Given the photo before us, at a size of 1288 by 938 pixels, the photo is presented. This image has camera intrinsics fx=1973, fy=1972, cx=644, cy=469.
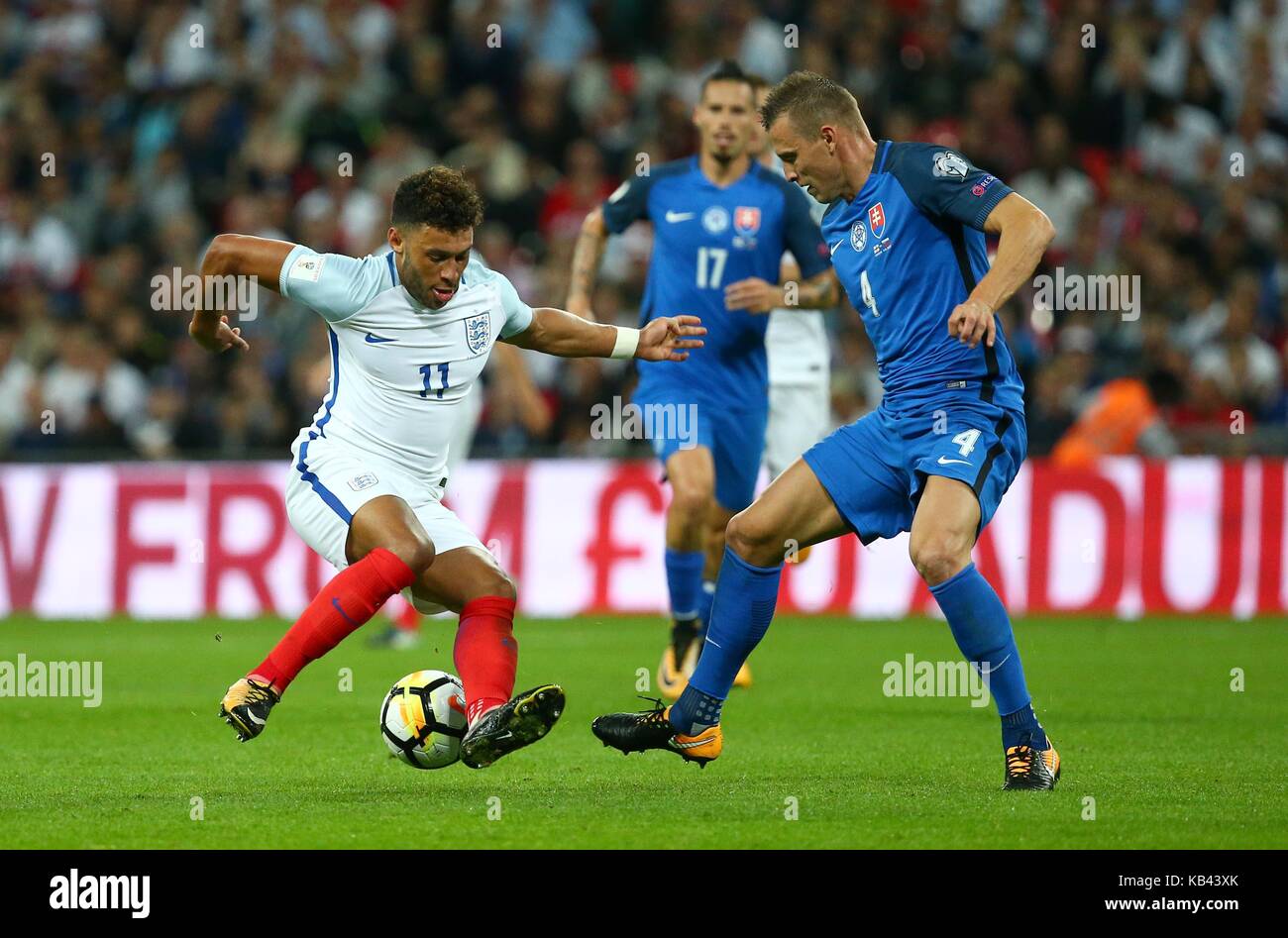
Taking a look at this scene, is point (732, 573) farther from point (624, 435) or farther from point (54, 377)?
point (54, 377)

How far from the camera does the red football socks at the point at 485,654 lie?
6539mm

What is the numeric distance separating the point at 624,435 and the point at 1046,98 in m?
5.19

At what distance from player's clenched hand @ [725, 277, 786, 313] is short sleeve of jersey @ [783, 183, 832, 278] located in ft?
1.98

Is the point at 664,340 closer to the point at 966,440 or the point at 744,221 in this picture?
the point at 966,440

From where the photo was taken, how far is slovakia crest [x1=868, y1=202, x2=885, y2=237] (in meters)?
6.57

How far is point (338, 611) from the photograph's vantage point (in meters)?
6.45

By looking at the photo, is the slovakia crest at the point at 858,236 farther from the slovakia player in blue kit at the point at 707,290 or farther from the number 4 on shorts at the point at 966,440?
the slovakia player in blue kit at the point at 707,290

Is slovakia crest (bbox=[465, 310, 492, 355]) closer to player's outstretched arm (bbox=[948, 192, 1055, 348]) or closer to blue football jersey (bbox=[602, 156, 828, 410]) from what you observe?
player's outstretched arm (bbox=[948, 192, 1055, 348])

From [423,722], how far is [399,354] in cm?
127

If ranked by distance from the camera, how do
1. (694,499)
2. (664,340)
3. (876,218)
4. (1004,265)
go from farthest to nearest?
(694,499) < (664,340) < (876,218) < (1004,265)

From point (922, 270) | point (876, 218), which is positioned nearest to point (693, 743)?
point (922, 270)

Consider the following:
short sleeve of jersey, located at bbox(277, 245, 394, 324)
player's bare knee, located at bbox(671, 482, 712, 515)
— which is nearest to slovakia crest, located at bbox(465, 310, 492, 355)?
short sleeve of jersey, located at bbox(277, 245, 394, 324)
